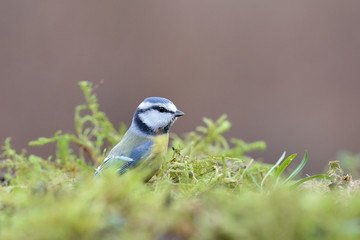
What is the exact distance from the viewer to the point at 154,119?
1411 millimetres

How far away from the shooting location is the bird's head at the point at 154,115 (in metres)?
1.40

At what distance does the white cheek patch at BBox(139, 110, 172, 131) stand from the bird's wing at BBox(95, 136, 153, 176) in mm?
109

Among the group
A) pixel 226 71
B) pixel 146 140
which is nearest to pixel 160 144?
pixel 146 140

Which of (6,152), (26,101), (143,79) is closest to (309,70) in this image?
(143,79)

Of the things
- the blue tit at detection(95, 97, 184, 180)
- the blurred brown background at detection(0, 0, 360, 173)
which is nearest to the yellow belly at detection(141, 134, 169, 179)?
the blue tit at detection(95, 97, 184, 180)

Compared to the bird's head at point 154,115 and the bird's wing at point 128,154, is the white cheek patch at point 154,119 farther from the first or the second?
the bird's wing at point 128,154

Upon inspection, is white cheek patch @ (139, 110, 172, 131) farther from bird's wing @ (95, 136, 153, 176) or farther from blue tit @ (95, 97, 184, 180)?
bird's wing @ (95, 136, 153, 176)

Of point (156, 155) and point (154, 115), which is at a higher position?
point (154, 115)

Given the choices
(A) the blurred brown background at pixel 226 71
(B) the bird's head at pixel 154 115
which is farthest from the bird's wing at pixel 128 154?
(A) the blurred brown background at pixel 226 71

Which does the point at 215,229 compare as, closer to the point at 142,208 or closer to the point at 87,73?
the point at 142,208

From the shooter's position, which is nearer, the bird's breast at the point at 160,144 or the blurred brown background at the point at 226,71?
the bird's breast at the point at 160,144

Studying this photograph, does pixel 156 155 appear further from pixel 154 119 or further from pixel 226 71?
pixel 226 71

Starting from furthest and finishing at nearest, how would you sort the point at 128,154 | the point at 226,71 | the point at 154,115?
the point at 226,71
the point at 154,115
the point at 128,154

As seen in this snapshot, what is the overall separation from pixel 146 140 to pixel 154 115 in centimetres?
12
